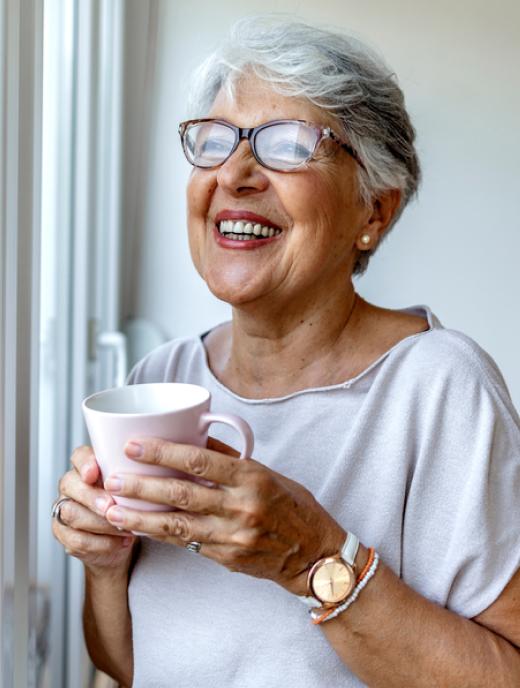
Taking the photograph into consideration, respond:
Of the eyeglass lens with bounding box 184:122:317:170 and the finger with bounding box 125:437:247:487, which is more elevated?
the eyeglass lens with bounding box 184:122:317:170

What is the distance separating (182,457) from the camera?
0.66 m

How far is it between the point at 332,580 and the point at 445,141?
56.1 inches

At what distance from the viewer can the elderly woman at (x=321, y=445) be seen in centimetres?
84

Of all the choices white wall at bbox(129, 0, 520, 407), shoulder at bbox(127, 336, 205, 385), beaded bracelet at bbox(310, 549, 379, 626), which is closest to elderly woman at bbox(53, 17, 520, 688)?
beaded bracelet at bbox(310, 549, 379, 626)

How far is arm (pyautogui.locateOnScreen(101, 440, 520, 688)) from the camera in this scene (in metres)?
0.68

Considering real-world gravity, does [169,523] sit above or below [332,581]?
above

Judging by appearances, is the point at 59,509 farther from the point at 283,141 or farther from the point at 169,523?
the point at 283,141

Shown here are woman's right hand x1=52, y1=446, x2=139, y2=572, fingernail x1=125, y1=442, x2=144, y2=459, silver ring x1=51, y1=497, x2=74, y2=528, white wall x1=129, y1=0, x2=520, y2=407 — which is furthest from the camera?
white wall x1=129, y1=0, x2=520, y2=407

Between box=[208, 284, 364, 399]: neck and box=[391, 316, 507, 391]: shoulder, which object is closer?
box=[391, 316, 507, 391]: shoulder

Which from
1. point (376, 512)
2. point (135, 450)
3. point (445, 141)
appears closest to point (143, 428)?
point (135, 450)

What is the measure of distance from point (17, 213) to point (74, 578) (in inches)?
38.7

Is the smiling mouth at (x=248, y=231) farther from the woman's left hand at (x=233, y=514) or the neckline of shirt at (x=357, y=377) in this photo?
the woman's left hand at (x=233, y=514)

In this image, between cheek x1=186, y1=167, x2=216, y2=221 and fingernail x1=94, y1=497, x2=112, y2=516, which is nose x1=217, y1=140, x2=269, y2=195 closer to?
cheek x1=186, y1=167, x2=216, y2=221

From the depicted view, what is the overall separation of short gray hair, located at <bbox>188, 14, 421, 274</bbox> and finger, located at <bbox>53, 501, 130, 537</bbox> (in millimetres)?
706
